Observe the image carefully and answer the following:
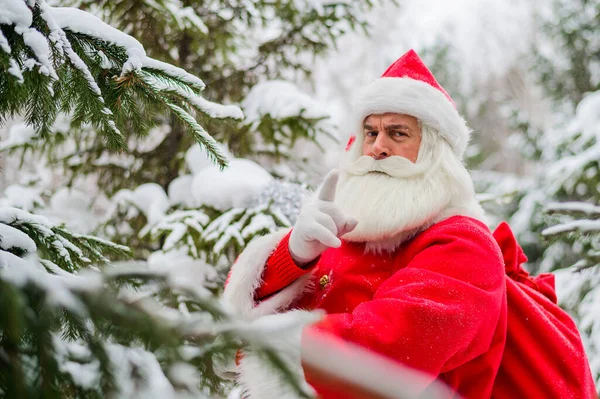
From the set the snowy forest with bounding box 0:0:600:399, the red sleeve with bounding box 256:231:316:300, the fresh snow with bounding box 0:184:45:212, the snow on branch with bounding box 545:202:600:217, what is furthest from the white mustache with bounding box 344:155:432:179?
the fresh snow with bounding box 0:184:45:212

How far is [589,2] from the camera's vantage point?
27.7 ft

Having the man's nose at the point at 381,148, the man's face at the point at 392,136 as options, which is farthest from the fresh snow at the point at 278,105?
the man's nose at the point at 381,148

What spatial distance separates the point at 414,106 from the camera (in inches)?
86.9

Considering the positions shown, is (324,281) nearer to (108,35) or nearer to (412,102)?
(412,102)

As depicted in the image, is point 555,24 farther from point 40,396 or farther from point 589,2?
point 40,396

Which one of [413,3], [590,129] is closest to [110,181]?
[590,129]

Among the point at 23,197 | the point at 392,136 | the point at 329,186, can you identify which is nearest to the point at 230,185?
the point at 392,136

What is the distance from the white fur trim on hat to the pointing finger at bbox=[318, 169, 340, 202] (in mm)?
518

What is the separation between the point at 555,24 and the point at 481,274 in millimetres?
8895

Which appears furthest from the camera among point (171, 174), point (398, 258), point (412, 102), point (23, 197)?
point (171, 174)

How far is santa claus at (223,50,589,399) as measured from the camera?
5.16 feet

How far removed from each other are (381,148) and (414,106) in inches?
9.3

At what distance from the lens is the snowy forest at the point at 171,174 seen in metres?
0.90

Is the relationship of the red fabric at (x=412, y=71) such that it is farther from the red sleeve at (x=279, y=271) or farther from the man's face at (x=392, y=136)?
the red sleeve at (x=279, y=271)
